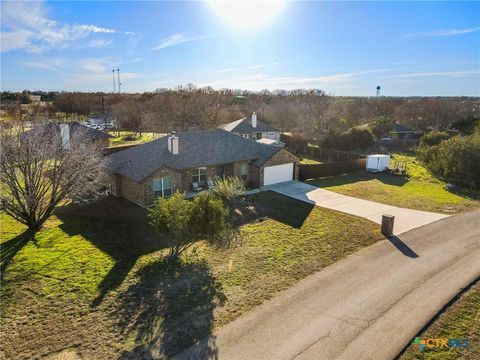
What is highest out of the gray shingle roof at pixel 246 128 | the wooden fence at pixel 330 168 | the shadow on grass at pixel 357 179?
the gray shingle roof at pixel 246 128

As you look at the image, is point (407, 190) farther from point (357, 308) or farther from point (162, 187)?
point (162, 187)

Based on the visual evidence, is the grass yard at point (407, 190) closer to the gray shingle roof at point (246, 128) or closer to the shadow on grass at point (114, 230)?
the shadow on grass at point (114, 230)

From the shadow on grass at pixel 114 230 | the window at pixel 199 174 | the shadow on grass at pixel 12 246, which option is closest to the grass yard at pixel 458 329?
the shadow on grass at pixel 114 230

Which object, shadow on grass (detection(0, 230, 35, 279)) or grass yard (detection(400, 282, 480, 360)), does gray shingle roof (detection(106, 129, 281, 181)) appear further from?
grass yard (detection(400, 282, 480, 360))

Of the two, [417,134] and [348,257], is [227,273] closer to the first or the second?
[348,257]

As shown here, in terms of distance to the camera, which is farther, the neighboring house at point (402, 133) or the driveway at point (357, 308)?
the neighboring house at point (402, 133)

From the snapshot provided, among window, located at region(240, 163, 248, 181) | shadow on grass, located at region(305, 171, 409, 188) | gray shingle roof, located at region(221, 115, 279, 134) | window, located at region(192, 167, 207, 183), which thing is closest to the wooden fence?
shadow on grass, located at region(305, 171, 409, 188)
